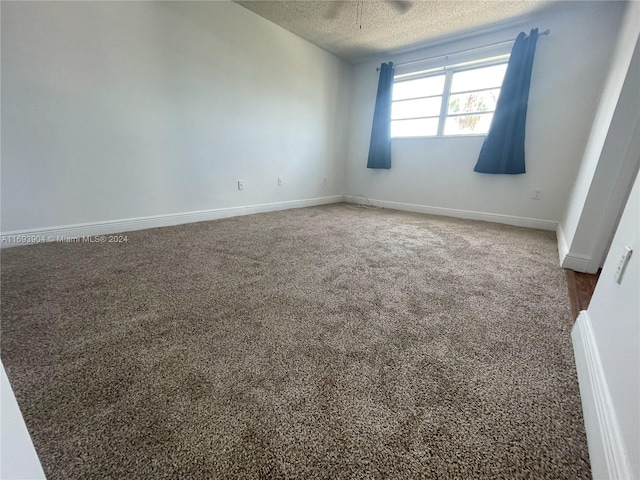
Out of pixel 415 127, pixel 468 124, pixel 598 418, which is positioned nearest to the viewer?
pixel 598 418

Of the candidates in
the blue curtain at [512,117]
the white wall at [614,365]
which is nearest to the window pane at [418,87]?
the blue curtain at [512,117]

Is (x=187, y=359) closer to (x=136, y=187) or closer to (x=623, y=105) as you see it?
(x=136, y=187)

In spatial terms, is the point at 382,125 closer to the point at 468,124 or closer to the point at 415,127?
the point at 415,127

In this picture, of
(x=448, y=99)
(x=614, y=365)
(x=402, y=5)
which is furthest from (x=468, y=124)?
(x=614, y=365)

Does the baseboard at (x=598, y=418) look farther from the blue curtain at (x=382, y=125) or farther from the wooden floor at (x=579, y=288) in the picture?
the blue curtain at (x=382, y=125)

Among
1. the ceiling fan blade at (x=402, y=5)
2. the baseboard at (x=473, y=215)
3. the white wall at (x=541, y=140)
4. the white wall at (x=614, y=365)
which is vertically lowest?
the baseboard at (x=473, y=215)

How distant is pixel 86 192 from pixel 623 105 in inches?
146

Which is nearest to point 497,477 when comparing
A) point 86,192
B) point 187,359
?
point 187,359

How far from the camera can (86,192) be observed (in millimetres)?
2074

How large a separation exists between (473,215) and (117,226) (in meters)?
3.96

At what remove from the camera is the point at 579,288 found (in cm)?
151

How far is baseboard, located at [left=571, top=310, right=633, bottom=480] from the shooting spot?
1.71 feet

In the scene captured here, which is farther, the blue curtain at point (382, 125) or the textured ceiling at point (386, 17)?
the blue curtain at point (382, 125)

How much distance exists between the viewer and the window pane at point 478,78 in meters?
3.05
